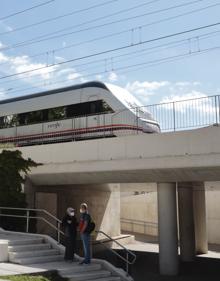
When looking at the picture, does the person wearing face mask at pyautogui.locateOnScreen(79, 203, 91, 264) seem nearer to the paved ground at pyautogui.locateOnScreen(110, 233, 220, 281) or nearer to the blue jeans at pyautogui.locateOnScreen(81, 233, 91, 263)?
the blue jeans at pyautogui.locateOnScreen(81, 233, 91, 263)

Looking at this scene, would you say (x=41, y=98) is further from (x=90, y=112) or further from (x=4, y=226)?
(x=4, y=226)

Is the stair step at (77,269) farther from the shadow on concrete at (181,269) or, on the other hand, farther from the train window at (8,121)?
the train window at (8,121)

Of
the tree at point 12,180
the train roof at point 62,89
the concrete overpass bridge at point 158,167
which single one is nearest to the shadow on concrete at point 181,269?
the concrete overpass bridge at point 158,167

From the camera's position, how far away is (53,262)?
13750 mm

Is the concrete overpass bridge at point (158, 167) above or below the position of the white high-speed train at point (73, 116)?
below

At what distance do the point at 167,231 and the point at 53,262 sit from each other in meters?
6.99

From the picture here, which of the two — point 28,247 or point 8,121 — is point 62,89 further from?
point 28,247

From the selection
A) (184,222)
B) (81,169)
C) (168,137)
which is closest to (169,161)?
(168,137)

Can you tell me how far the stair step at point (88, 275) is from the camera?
1226 cm

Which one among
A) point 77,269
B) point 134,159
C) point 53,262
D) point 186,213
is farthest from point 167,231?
point 77,269

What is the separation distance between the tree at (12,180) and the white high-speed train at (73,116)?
3075 mm

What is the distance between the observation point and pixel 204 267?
2175 cm

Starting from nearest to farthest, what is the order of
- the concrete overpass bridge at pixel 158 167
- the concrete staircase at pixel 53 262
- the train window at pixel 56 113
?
the concrete staircase at pixel 53 262 → the concrete overpass bridge at pixel 158 167 → the train window at pixel 56 113

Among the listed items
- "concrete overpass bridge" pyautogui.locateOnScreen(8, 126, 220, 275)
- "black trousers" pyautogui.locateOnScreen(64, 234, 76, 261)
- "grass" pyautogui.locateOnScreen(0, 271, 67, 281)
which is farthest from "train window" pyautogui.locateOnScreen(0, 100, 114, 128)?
"grass" pyautogui.locateOnScreen(0, 271, 67, 281)
